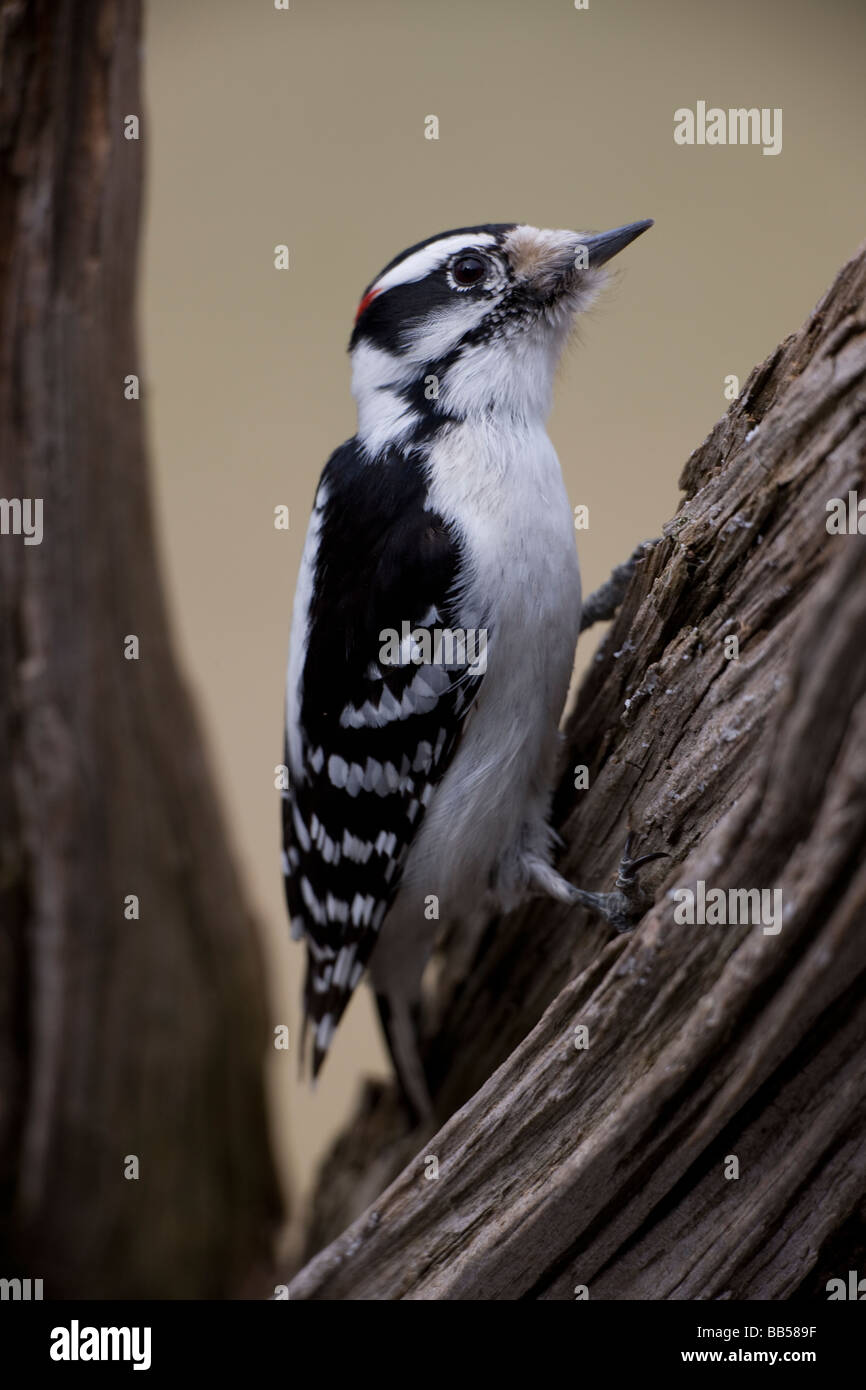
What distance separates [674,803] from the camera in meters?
1.54

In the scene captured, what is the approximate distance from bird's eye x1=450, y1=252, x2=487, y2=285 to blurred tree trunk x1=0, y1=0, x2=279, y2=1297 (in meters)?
0.62

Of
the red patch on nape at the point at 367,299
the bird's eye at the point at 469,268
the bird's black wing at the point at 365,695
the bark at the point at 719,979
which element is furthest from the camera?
the red patch on nape at the point at 367,299

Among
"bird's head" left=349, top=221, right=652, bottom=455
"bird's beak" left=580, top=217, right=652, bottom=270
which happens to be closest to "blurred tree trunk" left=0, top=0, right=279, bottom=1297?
"bird's head" left=349, top=221, right=652, bottom=455

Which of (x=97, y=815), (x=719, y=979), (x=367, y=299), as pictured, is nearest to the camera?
(x=719, y=979)

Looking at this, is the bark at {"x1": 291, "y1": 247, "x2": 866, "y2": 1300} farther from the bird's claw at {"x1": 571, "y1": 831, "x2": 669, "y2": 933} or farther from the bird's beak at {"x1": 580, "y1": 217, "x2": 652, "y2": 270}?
the bird's beak at {"x1": 580, "y1": 217, "x2": 652, "y2": 270}

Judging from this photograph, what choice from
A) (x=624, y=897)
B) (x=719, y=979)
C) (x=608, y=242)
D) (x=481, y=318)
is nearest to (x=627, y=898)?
(x=624, y=897)

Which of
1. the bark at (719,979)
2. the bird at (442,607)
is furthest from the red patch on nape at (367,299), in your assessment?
the bark at (719,979)

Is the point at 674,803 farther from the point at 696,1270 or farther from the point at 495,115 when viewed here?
the point at 495,115

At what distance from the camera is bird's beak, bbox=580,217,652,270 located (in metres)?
1.84

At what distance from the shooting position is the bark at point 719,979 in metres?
1.18

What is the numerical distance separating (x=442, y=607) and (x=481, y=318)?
1.81 feet

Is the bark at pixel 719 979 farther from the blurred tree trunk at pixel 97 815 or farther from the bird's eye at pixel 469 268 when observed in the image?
the blurred tree trunk at pixel 97 815

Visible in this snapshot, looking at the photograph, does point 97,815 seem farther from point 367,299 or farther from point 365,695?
point 367,299

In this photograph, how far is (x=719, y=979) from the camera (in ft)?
4.19
